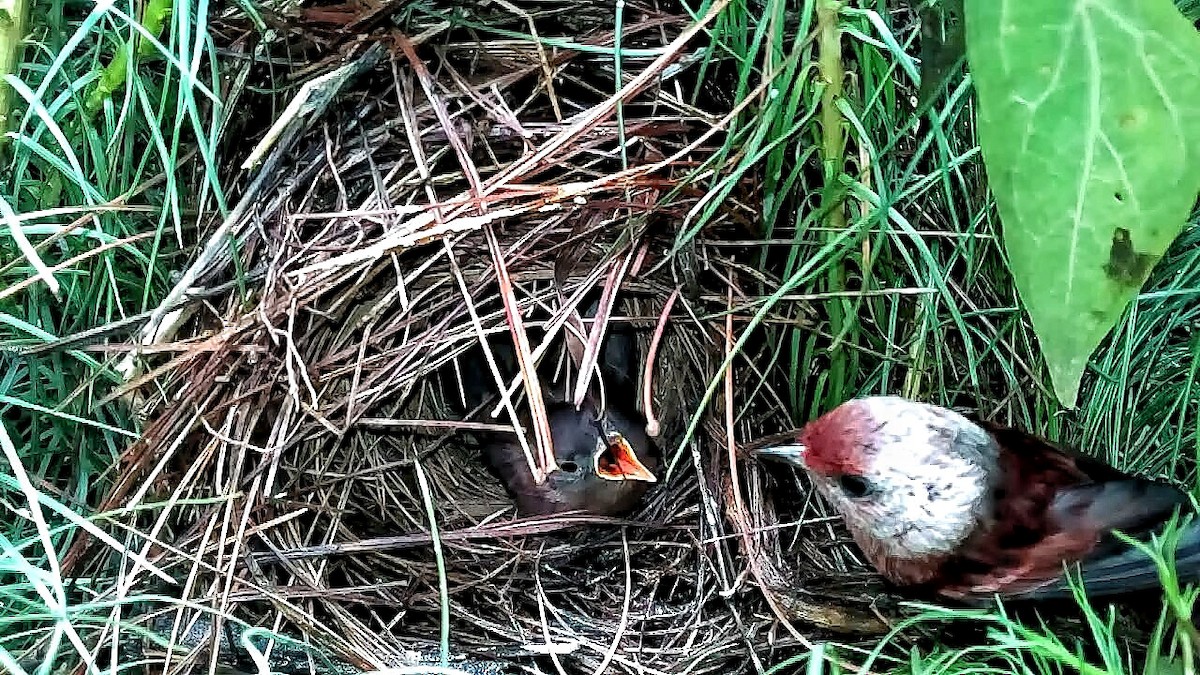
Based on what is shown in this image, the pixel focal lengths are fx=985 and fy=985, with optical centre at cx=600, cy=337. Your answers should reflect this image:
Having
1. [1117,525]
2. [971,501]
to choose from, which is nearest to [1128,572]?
[1117,525]

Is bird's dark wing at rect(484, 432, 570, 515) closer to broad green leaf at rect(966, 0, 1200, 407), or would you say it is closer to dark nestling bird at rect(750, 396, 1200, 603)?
dark nestling bird at rect(750, 396, 1200, 603)

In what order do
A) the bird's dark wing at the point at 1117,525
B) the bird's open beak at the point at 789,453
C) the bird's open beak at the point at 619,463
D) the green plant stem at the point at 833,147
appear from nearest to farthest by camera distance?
the green plant stem at the point at 833,147 < the bird's dark wing at the point at 1117,525 < the bird's open beak at the point at 789,453 < the bird's open beak at the point at 619,463

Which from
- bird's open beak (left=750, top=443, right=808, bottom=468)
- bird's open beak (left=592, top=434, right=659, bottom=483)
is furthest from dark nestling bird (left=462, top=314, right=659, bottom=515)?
bird's open beak (left=750, top=443, right=808, bottom=468)

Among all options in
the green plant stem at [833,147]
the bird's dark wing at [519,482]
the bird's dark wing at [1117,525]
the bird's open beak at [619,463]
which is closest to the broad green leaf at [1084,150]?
the green plant stem at [833,147]

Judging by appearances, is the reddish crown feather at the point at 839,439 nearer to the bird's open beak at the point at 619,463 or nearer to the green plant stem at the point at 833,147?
the green plant stem at the point at 833,147

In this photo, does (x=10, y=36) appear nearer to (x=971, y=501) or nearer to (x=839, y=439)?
(x=839, y=439)

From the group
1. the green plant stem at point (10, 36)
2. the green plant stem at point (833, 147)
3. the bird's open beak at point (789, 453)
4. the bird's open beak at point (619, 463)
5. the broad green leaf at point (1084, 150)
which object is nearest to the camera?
the broad green leaf at point (1084, 150)

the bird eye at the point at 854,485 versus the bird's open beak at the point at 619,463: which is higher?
the bird eye at the point at 854,485
